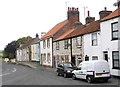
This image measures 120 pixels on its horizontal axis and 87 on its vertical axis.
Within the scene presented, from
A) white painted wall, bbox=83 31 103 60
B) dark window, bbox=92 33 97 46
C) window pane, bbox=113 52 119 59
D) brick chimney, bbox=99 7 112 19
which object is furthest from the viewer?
brick chimney, bbox=99 7 112 19

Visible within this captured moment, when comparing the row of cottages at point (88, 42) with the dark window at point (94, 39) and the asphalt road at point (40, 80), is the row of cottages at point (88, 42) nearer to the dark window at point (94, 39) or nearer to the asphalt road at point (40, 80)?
the dark window at point (94, 39)

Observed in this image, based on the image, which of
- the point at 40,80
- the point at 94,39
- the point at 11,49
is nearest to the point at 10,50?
the point at 11,49

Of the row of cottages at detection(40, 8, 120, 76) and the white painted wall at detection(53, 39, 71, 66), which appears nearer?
the row of cottages at detection(40, 8, 120, 76)

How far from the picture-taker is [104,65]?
2323cm

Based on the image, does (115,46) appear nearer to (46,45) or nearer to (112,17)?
(112,17)

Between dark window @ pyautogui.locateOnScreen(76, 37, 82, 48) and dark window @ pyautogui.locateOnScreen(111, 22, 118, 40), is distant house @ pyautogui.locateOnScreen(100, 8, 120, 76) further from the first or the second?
dark window @ pyautogui.locateOnScreen(76, 37, 82, 48)

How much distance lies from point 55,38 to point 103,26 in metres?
22.6

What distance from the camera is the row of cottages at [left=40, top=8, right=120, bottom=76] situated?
27.6 m

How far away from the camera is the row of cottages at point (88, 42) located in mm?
27562

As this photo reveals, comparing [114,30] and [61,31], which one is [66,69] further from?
[61,31]

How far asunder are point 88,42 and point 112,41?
5.99 metres

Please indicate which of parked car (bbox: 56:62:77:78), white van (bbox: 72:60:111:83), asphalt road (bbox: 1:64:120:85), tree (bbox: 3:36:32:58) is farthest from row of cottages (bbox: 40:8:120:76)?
tree (bbox: 3:36:32:58)

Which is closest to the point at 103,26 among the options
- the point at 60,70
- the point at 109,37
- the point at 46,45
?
the point at 109,37

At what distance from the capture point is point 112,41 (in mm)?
27688
